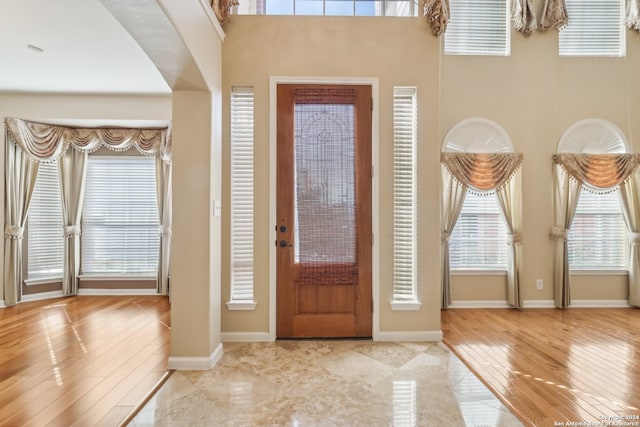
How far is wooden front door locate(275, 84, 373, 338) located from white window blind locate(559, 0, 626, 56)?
3.57 meters

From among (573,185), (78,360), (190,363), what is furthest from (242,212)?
(573,185)

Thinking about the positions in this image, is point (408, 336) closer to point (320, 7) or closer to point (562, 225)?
point (562, 225)

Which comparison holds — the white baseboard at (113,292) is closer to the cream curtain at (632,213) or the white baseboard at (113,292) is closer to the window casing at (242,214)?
the window casing at (242,214)

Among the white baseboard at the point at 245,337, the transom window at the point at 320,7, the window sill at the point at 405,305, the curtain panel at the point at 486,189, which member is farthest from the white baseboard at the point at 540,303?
the transom window at the point at 320,7

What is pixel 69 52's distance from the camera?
11.3ft

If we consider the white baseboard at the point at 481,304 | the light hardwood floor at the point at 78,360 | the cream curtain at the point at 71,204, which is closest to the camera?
the light hardwood floor at the point at 78,360

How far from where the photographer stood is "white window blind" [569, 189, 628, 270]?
4637 millimetres

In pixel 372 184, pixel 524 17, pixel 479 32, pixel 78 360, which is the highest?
pixel 524 17

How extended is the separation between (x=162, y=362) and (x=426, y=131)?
3.25 meters

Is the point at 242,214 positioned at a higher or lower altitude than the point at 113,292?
higher

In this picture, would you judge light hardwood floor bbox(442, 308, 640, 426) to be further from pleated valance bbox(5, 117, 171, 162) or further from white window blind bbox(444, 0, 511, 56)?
pleated valance bbox(5, 117, 171, 162)

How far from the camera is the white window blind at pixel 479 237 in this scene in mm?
4590

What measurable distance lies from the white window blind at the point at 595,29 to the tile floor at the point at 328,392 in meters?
4.65

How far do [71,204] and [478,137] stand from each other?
239 inches
